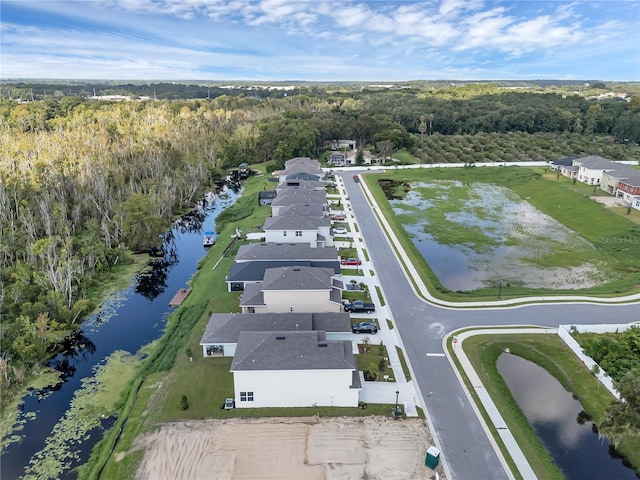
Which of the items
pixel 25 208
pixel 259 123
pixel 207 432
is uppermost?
pixel 259 123

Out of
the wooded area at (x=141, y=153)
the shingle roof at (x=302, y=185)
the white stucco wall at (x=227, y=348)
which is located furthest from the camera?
the shingle roof at (x=302, y=185)

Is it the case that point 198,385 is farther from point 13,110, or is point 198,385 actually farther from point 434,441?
point 13,110

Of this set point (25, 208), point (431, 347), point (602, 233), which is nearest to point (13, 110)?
point (25, 208)

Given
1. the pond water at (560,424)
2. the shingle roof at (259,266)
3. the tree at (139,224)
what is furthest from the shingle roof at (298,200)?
the pond water at (560,424)

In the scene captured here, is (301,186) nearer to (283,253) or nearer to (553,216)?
(283,253)

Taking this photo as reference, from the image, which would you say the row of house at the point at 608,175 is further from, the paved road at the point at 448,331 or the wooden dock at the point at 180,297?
the wooden dock at the point at 180,297
